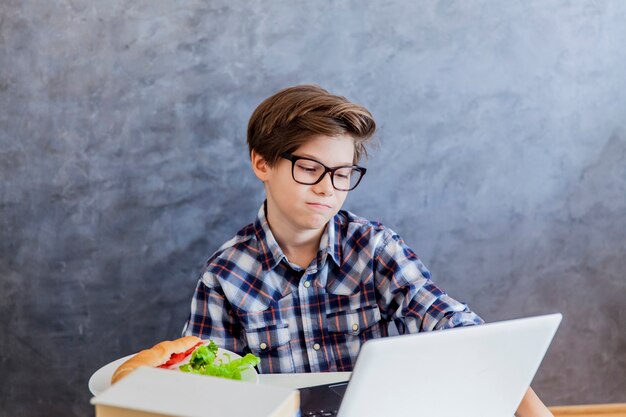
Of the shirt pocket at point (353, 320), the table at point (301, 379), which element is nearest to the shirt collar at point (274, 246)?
the shirt pocket at point (353, 320)

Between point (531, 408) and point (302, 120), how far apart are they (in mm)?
693

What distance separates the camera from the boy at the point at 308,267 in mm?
1478

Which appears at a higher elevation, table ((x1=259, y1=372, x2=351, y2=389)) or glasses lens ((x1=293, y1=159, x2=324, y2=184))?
glasses lens ((x1=293, y1=159, x2=324, y2=184))

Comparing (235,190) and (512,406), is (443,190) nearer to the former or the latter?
(235,190)

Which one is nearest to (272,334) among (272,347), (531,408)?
(272,347)

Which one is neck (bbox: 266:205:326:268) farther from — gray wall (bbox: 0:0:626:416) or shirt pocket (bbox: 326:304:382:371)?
gray wall (bbox: 0:0:626:416)

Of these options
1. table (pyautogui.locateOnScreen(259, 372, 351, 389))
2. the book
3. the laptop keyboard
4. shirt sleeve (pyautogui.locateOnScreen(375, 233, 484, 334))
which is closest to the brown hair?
shirt sleeve (pyautogui.locateOnScreen(375, 233, 484, 334))

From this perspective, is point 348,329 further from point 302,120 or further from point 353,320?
point 302,120

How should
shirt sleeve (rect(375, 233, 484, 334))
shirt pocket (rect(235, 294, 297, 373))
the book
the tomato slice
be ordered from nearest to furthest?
the book, the tomato slice, shirt sleeve (rect(375, 233, 484, 334)), shirt pocket (rect(235, 294, 297, 373))

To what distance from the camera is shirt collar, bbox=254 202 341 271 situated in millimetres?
1570

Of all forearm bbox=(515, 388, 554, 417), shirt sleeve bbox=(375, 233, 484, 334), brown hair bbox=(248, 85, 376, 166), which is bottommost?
forearm bbox=(515, 388, 554, 417)

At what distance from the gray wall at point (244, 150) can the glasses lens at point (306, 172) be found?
432 millimetres

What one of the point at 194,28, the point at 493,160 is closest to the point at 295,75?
the point at 194,28

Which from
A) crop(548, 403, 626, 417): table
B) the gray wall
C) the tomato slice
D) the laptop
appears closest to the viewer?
the laptop
